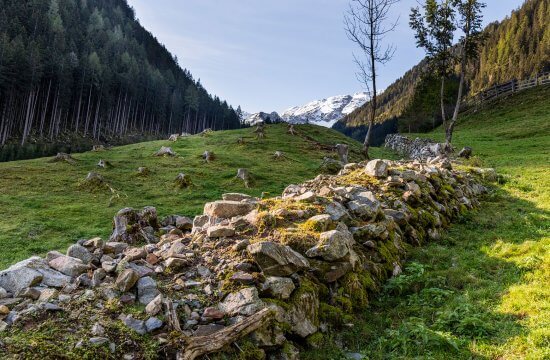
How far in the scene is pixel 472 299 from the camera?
7.84 meters

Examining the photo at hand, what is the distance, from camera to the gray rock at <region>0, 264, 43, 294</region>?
6.20m

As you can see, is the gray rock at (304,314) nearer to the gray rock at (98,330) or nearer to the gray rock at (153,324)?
the gray rock at (153,324)

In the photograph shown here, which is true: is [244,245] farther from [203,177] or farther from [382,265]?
[203,177]

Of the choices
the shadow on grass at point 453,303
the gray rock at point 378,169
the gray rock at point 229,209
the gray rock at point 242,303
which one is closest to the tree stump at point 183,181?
the gray rock at point 378,169

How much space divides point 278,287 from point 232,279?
853mm

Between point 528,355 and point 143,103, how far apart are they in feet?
431

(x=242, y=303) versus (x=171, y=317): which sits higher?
(x=242, y=303)

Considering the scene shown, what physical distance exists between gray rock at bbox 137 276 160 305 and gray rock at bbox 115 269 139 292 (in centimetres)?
12

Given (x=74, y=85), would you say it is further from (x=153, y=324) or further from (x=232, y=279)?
(x=153, y=324)

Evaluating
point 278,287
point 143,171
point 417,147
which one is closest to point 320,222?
point 278,287

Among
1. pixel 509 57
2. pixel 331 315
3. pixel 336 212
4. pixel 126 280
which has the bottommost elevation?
pixel 331 315

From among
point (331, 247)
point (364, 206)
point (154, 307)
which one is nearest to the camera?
point (154, 307)

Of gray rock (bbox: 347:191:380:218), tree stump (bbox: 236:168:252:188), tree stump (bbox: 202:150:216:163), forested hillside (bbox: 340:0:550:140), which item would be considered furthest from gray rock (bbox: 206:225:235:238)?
forested hillside (bbox: 340:0:550:140)

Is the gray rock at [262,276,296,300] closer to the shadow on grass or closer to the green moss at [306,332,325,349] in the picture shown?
the green moss at [306,332,325,349]
